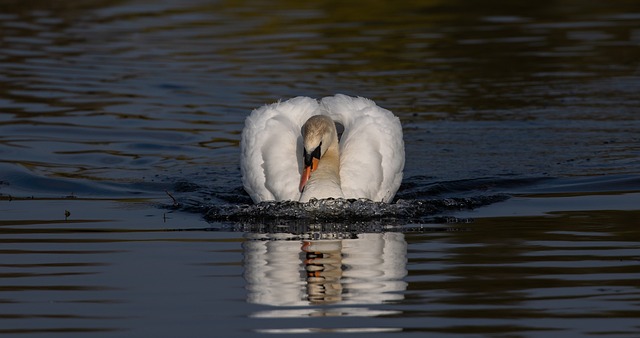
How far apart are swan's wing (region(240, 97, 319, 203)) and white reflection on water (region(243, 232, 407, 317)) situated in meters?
1.04

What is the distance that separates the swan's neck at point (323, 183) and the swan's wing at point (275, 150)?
29 centimetres

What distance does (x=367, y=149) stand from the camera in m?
10.8

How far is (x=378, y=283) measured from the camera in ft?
24.7

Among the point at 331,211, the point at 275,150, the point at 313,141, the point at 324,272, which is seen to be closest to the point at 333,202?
the point at 331,211

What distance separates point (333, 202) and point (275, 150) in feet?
2.97

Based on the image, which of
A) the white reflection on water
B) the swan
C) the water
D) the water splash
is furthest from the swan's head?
the white reflection on water

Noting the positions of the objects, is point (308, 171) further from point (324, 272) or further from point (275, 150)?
point (324, 272)

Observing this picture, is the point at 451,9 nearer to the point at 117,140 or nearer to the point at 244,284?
the point at 117,140

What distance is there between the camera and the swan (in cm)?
1014

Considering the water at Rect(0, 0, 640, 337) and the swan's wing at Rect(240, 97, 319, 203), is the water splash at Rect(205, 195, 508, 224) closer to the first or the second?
the water at Rect(0, 0, 640, 337)

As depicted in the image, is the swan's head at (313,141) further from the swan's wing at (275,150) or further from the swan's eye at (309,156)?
the swan's wing at (275,150)

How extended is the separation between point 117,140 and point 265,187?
3862 mm

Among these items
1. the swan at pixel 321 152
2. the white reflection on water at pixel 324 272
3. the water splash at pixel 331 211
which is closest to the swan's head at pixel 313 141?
the swan at pixel 321 152

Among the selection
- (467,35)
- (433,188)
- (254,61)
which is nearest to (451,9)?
(467,35)
